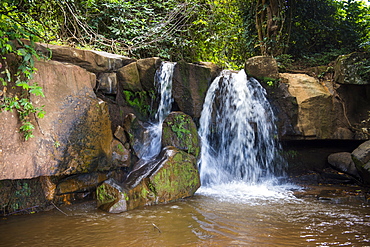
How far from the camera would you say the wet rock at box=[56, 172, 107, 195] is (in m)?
4.57

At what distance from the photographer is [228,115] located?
7.09 m

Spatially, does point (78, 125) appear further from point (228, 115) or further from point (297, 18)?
point (297, 18)

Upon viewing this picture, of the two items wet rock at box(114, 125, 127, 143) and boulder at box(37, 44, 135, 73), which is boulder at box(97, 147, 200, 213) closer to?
wet rock at box(114, 125, 127, 143)

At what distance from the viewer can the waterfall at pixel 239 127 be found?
6.88 m

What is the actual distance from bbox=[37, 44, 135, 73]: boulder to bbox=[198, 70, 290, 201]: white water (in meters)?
2.49

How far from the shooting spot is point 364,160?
18.4 feet

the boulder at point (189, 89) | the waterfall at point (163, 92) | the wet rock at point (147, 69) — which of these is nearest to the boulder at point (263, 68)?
the boulder at point (189, 89)

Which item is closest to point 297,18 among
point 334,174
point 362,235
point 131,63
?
point 334,174

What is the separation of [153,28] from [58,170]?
5.72 metres

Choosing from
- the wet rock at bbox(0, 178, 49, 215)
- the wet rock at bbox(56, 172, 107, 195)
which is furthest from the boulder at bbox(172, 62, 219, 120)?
the wet rock at bbox(0, 178, 49, 215)

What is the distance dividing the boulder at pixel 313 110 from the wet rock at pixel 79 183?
16.9ft

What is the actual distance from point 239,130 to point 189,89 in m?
1.80

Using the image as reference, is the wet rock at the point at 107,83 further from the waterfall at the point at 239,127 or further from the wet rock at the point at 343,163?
the wet rock at the point at 343,163

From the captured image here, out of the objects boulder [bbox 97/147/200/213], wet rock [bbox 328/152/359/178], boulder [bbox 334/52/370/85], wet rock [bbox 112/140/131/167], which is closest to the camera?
boulder [bbox 97/147/200/213]
